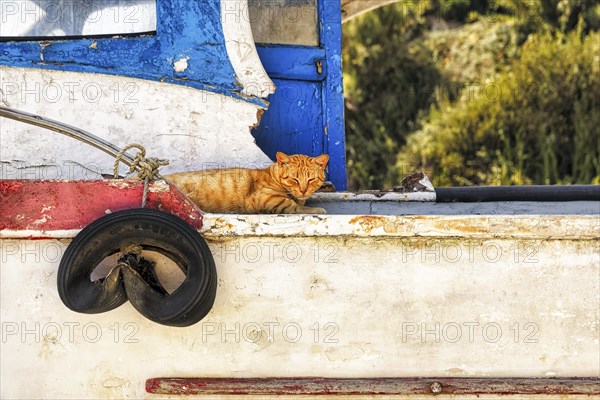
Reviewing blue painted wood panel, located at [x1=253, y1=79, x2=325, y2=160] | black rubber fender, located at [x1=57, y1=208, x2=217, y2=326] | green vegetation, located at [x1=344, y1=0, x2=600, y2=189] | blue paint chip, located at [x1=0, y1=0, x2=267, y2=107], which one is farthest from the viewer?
green vegetation, located at [x1=344, y1=0, x2=600, y2=189]

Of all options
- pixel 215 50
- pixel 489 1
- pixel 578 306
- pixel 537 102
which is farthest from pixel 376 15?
pixel 578 306

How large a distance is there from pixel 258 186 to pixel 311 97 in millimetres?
Answer: 673

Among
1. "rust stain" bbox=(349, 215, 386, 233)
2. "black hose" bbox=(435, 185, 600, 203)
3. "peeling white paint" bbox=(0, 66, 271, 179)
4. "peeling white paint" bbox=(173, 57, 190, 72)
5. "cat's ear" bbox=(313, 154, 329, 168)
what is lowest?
"rust stain" bbox=(349, 215, 386, 233)

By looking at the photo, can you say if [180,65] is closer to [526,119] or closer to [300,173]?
[300,173]

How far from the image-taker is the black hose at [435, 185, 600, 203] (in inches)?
164

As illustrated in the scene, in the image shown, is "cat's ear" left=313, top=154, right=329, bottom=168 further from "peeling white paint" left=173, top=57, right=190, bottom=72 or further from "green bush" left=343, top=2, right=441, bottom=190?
"green bush" left=343, top=2, right=441, bottom=190

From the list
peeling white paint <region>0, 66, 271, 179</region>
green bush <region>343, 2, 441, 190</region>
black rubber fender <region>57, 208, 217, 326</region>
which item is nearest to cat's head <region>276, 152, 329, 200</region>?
peeling white paint <region>0, 66, 271, 179</region>

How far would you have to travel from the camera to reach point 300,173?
3873 millimetres

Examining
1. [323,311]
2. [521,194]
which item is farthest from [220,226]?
[521,194]

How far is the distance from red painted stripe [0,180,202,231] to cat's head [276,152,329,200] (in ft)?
2.15

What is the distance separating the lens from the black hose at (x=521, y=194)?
4164mm

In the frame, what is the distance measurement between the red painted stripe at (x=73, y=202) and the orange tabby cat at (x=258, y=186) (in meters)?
0.44

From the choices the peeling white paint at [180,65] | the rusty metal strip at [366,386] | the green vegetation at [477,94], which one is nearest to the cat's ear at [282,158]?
the peeling white paint at [180,65]

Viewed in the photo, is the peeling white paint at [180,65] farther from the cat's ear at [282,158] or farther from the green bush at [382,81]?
the green bush at [382,81]
